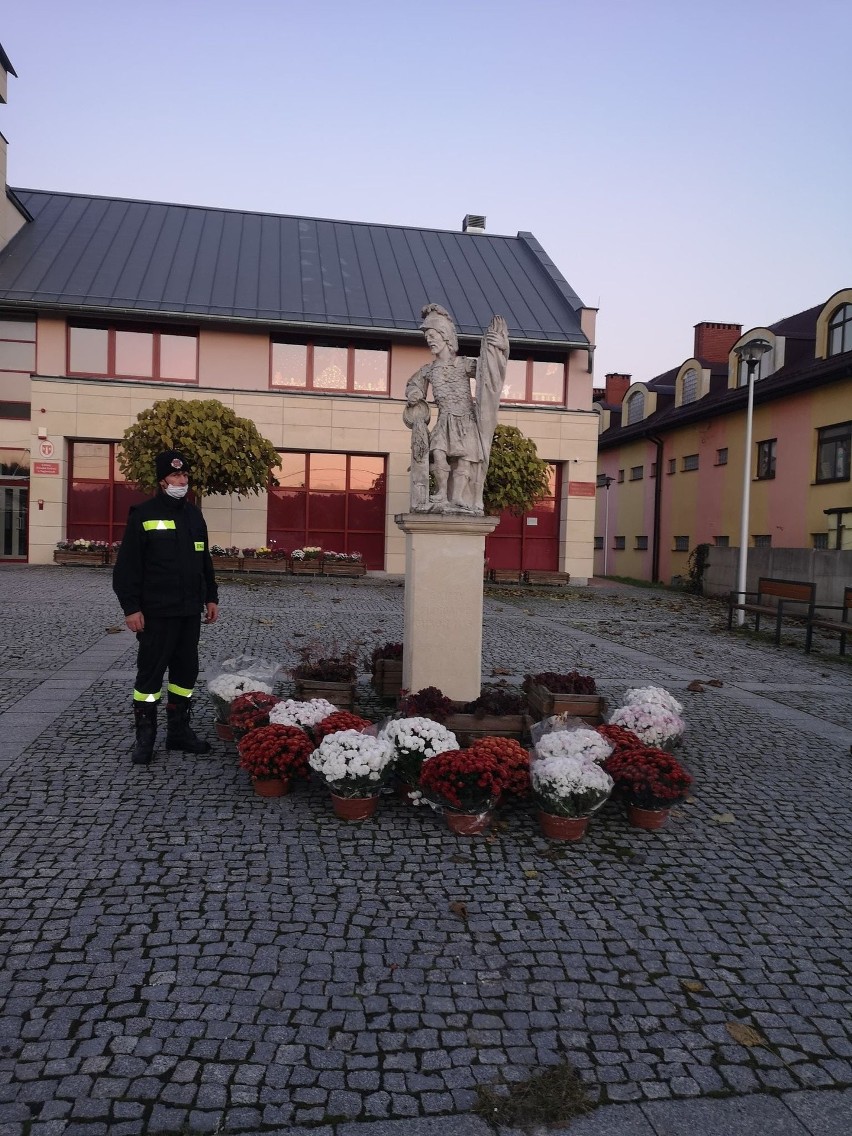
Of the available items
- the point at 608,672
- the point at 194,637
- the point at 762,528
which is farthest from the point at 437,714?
the point at 762,528

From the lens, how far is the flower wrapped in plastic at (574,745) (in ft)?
15.5

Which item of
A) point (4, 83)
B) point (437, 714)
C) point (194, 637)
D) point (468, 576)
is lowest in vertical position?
point (437, 714)

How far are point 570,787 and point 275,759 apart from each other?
1759mm

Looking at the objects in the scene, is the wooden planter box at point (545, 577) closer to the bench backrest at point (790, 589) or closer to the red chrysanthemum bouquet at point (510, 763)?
the bench backrest at point (790, 589)

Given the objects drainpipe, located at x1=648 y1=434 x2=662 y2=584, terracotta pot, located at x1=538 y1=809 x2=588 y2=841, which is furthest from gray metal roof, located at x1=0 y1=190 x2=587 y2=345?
terracotta pot, located at x1=538 y1=809 x2=588 y2=841

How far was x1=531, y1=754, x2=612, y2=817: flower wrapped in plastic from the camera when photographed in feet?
14.0

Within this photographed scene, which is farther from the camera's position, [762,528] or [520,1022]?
[762,528]

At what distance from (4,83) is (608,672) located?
24596 millimetres

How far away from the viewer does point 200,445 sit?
17.6 meters

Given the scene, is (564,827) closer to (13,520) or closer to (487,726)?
(487,726)

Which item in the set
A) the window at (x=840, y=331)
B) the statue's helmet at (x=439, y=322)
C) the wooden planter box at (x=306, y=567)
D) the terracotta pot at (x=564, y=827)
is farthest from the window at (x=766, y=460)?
the terracotta pot at (x=564, y=827)

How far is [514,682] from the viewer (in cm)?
821

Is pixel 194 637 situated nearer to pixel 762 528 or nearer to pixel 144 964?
pixel 144 964

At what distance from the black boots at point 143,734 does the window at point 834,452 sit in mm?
19356
